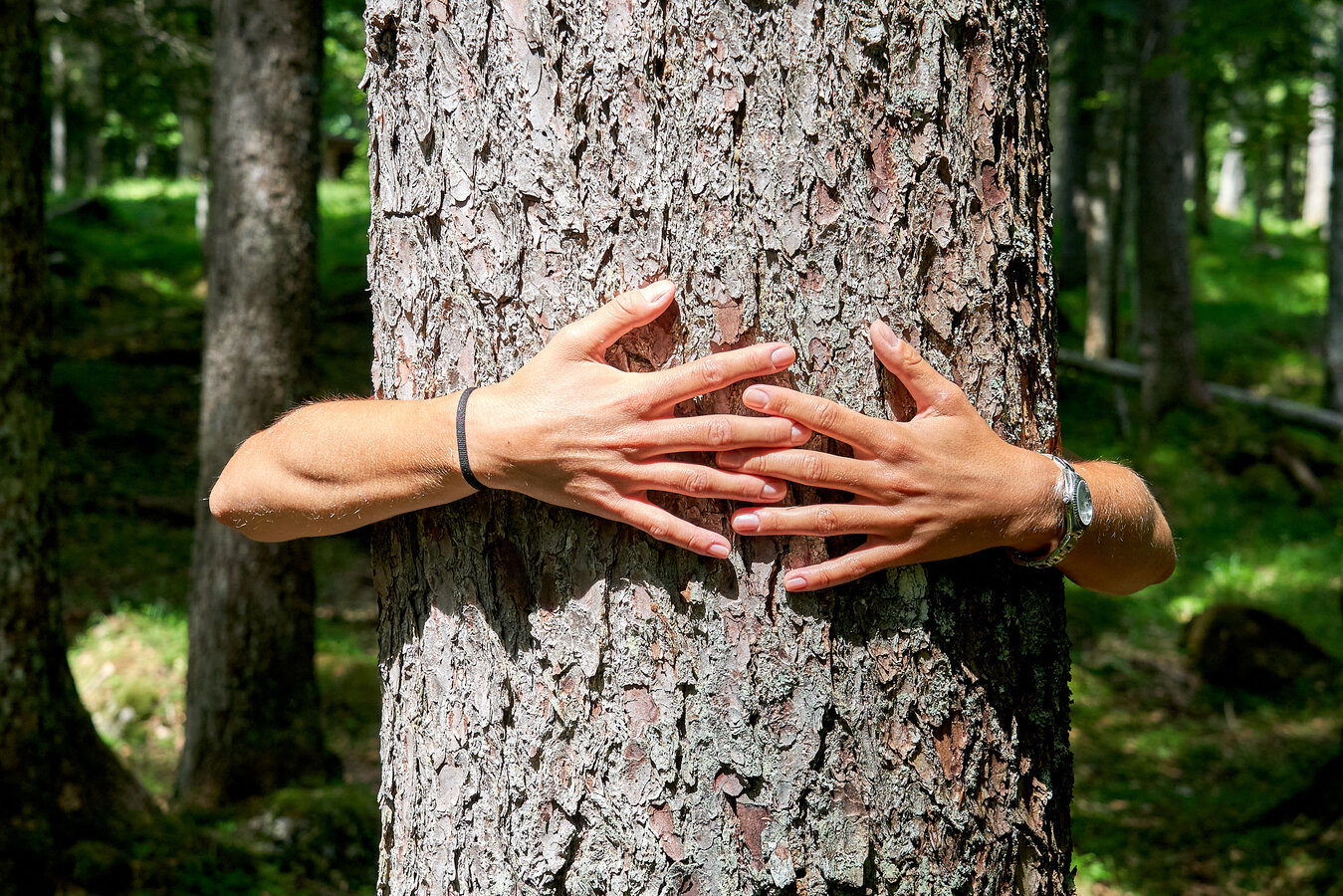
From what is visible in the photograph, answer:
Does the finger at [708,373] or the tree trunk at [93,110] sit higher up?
the tree trunk at [93,110]

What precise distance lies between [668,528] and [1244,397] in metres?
14.8

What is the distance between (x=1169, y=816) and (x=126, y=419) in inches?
452

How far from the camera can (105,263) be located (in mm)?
15750

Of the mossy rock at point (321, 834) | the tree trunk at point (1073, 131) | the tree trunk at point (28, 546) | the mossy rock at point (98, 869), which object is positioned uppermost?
the tree trunk at point (1073, 131)

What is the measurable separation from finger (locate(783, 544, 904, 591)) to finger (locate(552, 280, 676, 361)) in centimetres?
45

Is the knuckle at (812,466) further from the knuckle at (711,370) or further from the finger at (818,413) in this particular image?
the knuckle at (711,370)

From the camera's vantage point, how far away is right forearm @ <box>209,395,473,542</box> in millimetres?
1464

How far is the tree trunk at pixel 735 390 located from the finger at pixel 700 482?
64mm

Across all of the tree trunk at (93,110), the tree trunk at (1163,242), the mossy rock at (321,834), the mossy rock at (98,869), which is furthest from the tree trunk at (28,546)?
the tree trunk at (93,110)

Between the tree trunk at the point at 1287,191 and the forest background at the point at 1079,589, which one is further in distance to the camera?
the tree trunk at the point at 1287,191

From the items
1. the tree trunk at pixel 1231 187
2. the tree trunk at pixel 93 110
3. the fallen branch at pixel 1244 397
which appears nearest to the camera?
the fallen branch at pixel 1244 397

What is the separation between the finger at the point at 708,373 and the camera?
1.34 metres

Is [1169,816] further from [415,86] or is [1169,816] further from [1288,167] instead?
[1288,167]

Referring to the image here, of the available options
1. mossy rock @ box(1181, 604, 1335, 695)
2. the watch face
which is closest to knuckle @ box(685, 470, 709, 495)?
the watch face
